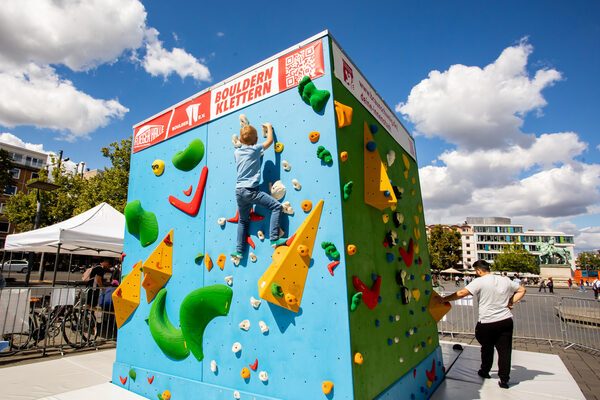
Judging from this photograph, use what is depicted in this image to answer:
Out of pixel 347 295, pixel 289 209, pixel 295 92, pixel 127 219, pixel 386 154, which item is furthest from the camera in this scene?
pixel 127 219

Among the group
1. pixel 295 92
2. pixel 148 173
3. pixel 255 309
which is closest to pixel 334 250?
pixel 255 309

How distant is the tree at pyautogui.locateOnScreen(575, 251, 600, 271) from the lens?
300 ft

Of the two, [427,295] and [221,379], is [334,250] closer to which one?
[221,379]

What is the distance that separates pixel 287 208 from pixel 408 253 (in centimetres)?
239

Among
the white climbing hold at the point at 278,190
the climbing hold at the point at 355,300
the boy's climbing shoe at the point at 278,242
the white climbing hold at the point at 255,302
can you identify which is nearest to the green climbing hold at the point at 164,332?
the white climbing hold at the point at 255,302

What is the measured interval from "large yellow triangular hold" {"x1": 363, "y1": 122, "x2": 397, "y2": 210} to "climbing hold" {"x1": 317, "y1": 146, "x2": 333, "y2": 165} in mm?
672

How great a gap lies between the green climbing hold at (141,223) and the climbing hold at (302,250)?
2786 mm

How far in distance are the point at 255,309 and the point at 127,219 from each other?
121 inches

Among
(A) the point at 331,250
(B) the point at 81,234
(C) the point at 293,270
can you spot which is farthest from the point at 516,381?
(B) the point at 81,234

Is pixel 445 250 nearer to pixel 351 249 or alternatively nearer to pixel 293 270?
pixel 351 249

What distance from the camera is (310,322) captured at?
3.03 meters

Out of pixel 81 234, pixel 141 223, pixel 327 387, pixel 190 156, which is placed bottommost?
pixel 327 387

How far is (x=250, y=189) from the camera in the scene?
134 inches

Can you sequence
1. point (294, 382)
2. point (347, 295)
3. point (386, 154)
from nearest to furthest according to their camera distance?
1. point (347, 295)
2. point (294, 382)
3. point (386, 154)
